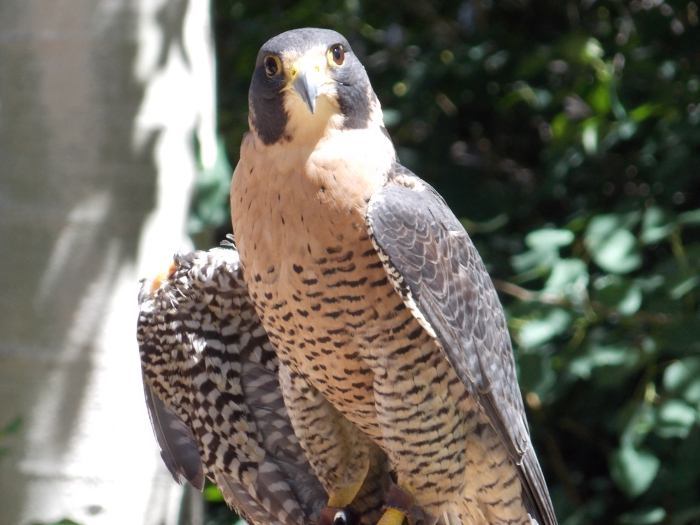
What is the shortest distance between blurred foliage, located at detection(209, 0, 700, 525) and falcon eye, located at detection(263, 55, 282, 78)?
1.21m

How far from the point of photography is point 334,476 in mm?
1939

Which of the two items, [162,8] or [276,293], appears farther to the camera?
[162,8]

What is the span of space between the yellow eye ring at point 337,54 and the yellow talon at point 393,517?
992 mm

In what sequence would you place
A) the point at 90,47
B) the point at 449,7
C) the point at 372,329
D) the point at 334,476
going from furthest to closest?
the point at 449,7, the point at 90,47, the point at 334,476, the point at 372,329

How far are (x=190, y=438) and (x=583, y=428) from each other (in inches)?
70.4

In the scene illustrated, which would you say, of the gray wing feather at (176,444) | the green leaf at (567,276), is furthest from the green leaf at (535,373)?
the gray wing feather at (176,444)

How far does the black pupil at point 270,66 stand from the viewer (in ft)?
5.46

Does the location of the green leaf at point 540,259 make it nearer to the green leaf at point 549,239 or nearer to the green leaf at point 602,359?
the green leaf at point 549,239

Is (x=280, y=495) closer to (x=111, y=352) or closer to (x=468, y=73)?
(x=111, y=352)

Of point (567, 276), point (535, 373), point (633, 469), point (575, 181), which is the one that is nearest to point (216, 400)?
point (535, 373)

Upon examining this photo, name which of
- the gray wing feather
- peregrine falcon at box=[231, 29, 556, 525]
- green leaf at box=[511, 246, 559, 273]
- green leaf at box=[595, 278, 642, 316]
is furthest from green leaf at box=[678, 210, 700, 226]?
the gray wing feather

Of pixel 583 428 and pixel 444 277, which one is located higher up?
pixel 444 277

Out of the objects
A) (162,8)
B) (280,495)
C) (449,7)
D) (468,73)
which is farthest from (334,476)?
(449,7)

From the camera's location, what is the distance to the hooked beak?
5.13ft
